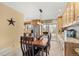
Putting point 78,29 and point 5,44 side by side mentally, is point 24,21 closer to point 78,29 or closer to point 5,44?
point 5,44

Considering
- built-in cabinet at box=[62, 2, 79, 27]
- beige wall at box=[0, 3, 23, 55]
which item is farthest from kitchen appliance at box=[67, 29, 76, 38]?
beige wall at box=[0, 3, 23, 55]

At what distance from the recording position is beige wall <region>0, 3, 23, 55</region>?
243 centimetres

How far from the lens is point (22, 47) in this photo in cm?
256

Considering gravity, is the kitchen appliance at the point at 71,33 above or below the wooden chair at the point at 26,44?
above

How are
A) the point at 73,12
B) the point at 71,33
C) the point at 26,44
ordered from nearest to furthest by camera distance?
1. the point at 73,12
2. the point at 26,44
3. the point at 71,33

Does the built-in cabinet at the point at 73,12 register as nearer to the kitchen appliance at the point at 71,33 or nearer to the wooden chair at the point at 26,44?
the kitchen appliance at the point at 71,33

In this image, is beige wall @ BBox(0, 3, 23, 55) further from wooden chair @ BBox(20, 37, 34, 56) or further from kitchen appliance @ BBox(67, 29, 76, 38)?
kitchen appliance @ BBox(67, 29, 76, 38)

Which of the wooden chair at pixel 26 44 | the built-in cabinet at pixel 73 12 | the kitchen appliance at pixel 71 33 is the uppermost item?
the built-in cabinet at pixel 73 12

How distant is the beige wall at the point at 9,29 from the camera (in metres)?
2.43

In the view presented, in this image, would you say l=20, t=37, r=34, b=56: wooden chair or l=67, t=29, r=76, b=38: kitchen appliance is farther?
l=67, t=29, r=76, b=38: kitchen appliance

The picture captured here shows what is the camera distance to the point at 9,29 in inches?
102

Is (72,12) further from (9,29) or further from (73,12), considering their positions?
(9,29)

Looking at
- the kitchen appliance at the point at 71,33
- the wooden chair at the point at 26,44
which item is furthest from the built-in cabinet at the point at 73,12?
the wooden chair at the point at 26,44

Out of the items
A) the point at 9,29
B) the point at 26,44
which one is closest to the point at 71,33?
the point at 26,44
